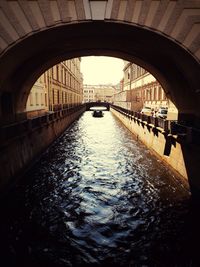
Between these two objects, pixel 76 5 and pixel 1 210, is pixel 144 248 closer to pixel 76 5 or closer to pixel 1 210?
pixel 1 210

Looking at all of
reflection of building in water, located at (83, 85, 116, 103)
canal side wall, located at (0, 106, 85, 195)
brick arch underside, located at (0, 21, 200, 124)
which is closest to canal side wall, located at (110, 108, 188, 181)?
brick arch underside, located at (0, 21, 200, 124)

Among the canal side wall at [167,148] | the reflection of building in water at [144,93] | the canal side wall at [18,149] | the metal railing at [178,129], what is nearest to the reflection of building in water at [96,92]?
the reflection of building in water at [144,93]

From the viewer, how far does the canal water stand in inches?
267

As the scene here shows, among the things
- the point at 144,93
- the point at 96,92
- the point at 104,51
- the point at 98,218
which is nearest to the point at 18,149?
the point at 98,218

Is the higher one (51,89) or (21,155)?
(51,89)

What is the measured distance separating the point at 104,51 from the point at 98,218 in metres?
10.5

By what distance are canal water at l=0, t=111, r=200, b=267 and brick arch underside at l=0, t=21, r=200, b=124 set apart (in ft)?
15.1

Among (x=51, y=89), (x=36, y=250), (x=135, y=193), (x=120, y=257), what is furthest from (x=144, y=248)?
(x=51, y=89)

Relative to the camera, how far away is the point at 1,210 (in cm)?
932

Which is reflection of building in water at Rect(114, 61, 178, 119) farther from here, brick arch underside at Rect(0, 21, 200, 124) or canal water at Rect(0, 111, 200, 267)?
canal water at Rect(0, 111, 200, 267)

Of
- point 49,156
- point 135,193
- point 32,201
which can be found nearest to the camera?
point 32,201

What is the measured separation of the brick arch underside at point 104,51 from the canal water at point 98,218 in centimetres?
462

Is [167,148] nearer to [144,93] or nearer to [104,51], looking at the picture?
[104,51]

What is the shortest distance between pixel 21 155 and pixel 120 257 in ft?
28.4
